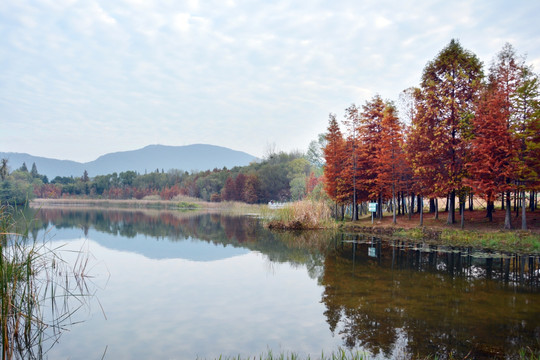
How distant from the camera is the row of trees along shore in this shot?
18516mm

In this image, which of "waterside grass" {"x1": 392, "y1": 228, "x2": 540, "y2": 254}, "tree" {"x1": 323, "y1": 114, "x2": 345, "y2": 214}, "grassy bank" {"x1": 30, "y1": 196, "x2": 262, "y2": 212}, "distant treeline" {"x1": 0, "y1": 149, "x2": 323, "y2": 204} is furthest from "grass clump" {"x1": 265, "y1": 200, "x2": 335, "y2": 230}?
"grassy bank" {"x1": 30, "y1": 196, "x2": 262, "y2": 212}

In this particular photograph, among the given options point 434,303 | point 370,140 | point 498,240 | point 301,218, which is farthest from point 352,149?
point 434,303

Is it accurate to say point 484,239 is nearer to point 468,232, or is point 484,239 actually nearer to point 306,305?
point 468,232

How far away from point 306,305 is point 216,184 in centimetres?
7635

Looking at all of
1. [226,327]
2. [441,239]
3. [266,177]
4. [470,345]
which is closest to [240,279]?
[226,327]

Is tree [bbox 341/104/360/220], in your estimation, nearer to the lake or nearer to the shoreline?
the shoreline

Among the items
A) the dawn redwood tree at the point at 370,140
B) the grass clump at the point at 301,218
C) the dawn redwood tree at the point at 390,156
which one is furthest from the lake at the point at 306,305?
the dawn redwood tree at the point at 370,140

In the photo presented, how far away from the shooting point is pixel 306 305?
8516 mm

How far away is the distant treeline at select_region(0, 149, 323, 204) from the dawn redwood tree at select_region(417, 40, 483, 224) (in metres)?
17.4

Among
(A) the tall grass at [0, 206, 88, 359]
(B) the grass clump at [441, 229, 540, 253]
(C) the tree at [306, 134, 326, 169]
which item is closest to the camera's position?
(A) the tall grass at [0, 206, 88, 359]

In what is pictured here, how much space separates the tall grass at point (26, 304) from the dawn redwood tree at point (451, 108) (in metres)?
19.4

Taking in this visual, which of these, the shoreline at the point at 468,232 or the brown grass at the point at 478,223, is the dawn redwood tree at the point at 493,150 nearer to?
the brown grass at the point at 478,223

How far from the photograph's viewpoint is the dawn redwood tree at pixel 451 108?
2105 centimetres

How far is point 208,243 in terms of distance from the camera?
66.3 ft
